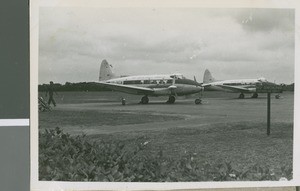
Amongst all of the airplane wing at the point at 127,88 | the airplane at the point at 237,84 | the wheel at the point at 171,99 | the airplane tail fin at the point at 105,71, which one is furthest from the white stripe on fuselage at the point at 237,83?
the airplane tail fin at the point at 105,71

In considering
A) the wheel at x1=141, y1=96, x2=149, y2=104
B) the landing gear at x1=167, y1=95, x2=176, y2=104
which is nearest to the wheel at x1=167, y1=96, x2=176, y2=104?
the landing gear at x1=167, y1=95, x2=176, y2=104

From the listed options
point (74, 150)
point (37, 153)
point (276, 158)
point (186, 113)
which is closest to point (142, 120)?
point (186, 113)

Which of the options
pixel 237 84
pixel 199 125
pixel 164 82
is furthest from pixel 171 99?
pixel 237 84

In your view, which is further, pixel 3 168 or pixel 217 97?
pixel 217 97

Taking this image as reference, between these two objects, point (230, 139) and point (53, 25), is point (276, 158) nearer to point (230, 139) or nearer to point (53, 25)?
point (230, 139)

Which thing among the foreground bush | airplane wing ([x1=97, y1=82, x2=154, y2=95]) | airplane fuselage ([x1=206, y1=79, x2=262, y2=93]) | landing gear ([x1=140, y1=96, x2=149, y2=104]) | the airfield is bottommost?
the foreground bush

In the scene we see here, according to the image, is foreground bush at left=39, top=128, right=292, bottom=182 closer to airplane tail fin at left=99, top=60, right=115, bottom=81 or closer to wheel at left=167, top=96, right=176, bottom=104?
wheel at left=167, top=96, right=176, bottom=104

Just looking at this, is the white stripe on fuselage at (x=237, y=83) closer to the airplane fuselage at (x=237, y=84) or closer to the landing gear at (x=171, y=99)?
the airplane fuselage at (x=237, y=84)
